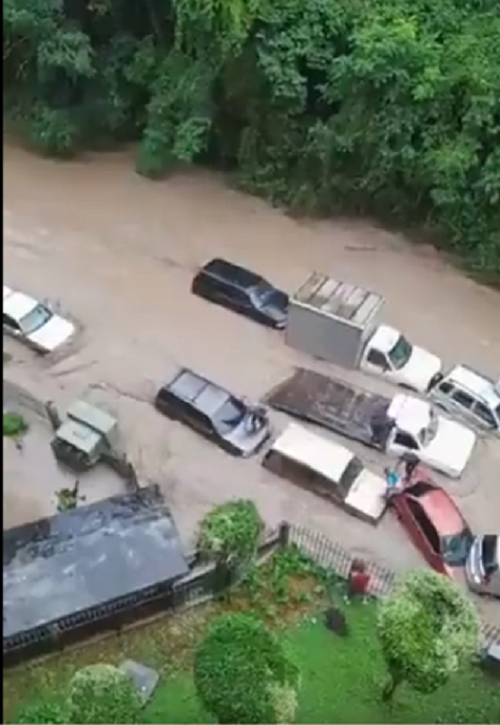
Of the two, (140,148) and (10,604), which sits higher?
(140,148)

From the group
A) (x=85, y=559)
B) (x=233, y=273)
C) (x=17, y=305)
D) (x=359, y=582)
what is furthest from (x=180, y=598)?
(x=233, y=273)

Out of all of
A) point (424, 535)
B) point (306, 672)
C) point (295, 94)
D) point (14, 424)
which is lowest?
point (306, 672)

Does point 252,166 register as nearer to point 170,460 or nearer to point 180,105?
point 180,105

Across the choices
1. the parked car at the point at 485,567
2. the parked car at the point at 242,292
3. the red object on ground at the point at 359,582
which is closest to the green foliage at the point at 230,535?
the red object on ground at the point at 359,582

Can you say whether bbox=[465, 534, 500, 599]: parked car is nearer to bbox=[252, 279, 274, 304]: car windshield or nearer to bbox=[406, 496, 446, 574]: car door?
bbox=[406, 496, 446, 574]: car door

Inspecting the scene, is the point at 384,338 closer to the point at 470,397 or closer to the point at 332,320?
the point at 332,320

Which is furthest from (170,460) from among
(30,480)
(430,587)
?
(430,587)
